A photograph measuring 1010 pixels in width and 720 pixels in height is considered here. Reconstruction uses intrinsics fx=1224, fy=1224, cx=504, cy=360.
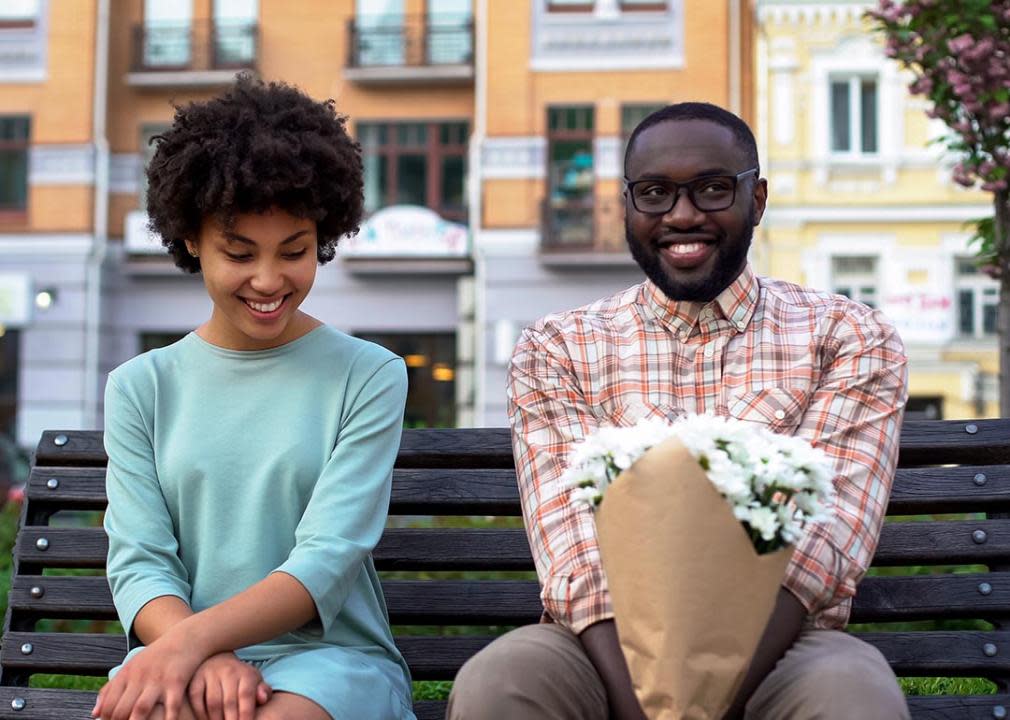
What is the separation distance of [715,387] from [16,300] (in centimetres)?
1842

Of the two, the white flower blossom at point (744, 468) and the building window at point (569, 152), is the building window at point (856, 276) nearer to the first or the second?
the building window at point (569, 152)

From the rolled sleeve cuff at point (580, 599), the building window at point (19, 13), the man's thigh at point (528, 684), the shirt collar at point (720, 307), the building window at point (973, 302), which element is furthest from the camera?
the building window at point (19, 13)

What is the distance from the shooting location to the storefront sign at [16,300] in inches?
751

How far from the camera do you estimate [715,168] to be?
2.57m

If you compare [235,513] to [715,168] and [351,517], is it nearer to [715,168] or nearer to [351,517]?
→ [351,517]

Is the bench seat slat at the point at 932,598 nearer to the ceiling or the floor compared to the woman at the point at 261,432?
nearer to the floor

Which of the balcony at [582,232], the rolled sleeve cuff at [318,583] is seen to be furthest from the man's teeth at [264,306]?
the balcony at [582,232]

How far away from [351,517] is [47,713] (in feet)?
3.02

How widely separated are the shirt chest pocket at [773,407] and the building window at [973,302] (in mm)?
17168

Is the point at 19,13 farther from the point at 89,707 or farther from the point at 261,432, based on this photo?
the point at 261,432

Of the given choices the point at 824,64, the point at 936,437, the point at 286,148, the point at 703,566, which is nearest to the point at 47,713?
the point at 286,148

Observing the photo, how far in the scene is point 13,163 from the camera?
19.9 meters

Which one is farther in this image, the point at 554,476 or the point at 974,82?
the point at 974,82

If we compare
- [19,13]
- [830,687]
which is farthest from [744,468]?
[19,13]
